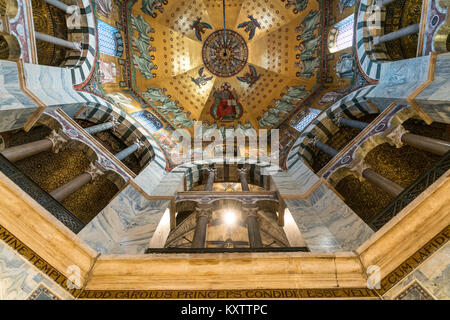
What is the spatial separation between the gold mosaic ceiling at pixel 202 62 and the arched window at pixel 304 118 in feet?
5.44

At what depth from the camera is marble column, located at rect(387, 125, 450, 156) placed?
4.54 m

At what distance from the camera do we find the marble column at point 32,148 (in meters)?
4.98

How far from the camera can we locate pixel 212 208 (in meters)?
6.64

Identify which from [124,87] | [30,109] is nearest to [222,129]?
[124,87]

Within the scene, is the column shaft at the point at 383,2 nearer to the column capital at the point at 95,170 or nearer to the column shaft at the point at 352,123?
the column shaft at the point at 352,123

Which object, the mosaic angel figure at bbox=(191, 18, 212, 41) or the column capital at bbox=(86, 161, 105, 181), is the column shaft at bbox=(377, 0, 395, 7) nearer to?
the mosaic angel figure at bbox=(191, 18, 212, 41)

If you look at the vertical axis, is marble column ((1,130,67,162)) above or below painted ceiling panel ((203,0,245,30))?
below

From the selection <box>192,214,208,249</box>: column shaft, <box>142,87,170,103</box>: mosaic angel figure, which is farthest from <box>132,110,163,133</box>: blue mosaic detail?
<box>192,214,208,249</box>: column shaft

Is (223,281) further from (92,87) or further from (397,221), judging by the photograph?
(92,87)

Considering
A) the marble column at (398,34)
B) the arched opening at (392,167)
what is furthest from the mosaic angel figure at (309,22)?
the arched opening at (392,167)

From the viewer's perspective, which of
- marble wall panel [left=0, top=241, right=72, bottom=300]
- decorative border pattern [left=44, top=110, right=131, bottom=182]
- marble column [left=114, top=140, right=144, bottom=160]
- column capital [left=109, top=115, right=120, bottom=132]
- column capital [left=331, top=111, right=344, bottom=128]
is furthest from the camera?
column capital [left=109, top=115, right=120, bottom=132]

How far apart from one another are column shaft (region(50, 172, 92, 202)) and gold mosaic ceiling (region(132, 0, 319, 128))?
6.11 metres

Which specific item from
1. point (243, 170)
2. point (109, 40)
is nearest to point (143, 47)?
point (109, 40)
